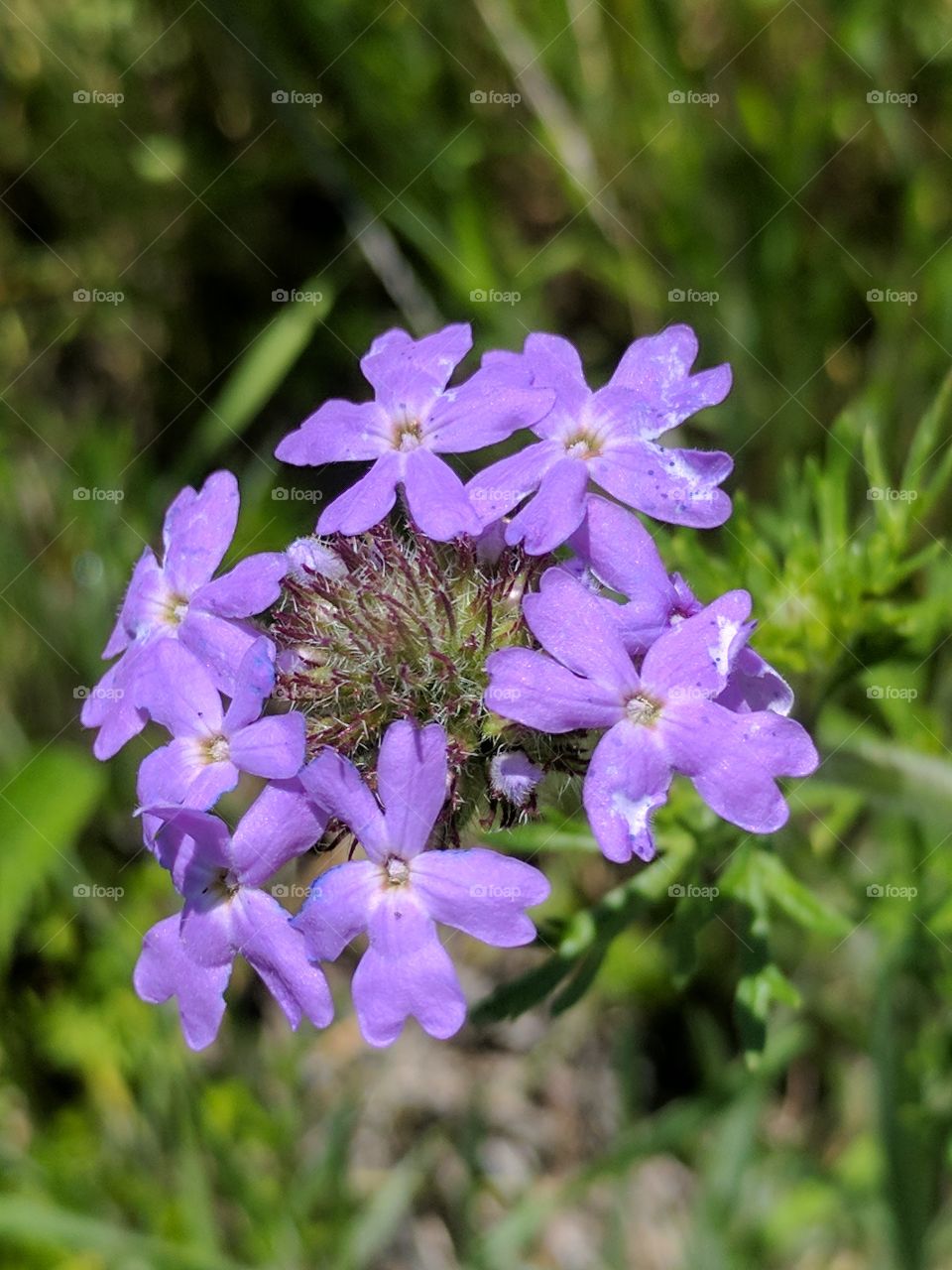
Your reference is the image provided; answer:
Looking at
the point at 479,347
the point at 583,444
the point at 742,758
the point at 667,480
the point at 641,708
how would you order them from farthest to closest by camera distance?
the point at 479,347, the point at 583,444, the point at 667,480, the point at 641,708, the point at 742,758

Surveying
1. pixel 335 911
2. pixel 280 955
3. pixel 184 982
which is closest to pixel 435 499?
pixel 335 911

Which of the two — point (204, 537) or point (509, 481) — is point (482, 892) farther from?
point (204, 537)

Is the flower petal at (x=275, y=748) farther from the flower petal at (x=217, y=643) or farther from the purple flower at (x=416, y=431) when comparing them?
the purple flower at (x=416, y=431)

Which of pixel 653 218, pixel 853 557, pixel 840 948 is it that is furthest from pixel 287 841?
pixel 653 218

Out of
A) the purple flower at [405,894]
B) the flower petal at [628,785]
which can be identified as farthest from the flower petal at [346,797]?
the flower petal at [628,785]

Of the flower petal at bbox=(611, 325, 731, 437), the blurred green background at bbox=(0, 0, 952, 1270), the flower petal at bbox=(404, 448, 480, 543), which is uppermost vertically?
the flower petal at bbox=(404, 448, 480, 543)

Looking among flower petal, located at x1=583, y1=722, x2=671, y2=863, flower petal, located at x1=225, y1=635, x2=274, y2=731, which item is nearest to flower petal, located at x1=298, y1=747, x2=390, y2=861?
flower petal, located at x1=225, y1=635, x2=274, y2=731

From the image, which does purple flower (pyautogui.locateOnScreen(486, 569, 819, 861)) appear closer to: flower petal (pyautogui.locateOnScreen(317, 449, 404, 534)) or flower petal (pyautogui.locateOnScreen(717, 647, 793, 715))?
flower petal (pyautogui.locateOnScreen(717, 647, 793, 715))
